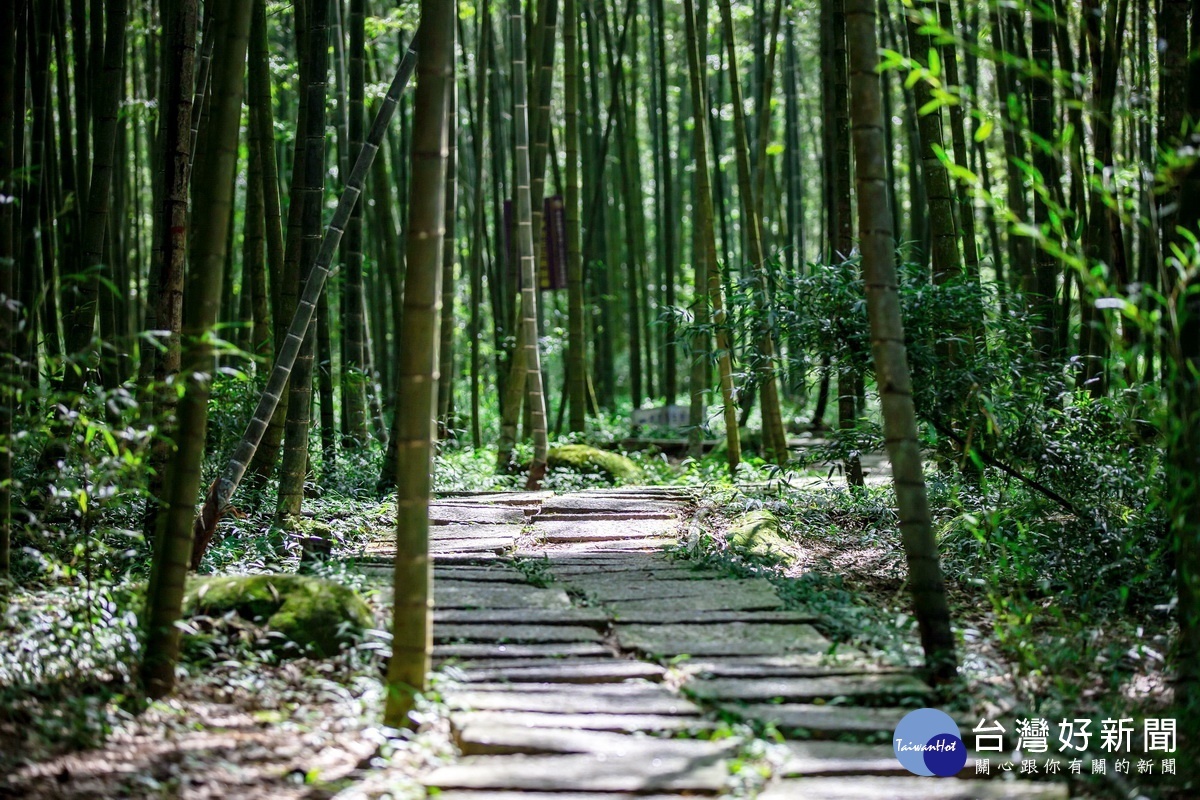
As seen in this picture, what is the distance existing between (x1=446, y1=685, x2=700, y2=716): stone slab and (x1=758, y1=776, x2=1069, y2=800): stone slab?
0.37 meters

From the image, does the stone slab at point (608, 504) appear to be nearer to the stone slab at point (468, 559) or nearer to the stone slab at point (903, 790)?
the stone slab at point (468, 559)

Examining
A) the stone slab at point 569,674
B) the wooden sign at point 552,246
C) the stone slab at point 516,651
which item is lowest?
the stone slab at point 569,674

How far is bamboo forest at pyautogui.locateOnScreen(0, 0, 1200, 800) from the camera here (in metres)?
2.24

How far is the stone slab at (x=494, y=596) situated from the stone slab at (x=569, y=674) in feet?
1.83

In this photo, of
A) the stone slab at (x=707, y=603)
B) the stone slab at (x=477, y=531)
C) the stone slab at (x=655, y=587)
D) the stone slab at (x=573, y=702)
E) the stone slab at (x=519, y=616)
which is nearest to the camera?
the stone slab at (x=573, y=702)

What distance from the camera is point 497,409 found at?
1106 centimetres

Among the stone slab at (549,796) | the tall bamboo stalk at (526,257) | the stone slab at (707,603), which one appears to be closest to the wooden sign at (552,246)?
the tall bamboo stalk at (526,257)

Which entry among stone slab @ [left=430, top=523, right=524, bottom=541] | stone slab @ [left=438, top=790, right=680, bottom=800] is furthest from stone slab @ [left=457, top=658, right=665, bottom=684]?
stone slab @ [left=430, top=523, right=524, bottom=541]

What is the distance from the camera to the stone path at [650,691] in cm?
203

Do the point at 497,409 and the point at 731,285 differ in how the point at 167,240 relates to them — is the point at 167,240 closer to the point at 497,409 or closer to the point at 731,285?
the point at 731,285

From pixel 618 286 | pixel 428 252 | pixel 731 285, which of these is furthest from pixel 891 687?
pixel 618 286

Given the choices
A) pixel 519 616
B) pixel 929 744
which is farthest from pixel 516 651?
pixel 929 744

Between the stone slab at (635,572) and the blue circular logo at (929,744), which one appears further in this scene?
the stone slab at (635,572)

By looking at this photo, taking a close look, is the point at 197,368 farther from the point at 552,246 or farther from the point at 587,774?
the point at 552,246
